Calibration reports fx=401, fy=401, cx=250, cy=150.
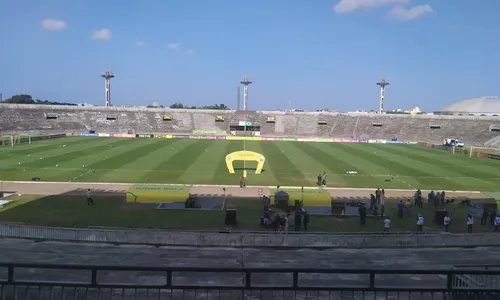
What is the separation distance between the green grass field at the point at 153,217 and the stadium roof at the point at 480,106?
132 meters

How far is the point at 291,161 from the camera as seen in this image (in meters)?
47.5

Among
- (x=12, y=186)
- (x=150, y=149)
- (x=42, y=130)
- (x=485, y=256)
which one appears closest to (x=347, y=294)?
(x=485, y=256)

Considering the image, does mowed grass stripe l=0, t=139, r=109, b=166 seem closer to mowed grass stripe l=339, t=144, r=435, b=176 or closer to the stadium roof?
mowed grass stripe l=339, t=144, r=435, b=176

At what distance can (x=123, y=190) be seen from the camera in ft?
98.8

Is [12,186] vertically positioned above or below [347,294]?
below

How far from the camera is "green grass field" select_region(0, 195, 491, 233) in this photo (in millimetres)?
21469

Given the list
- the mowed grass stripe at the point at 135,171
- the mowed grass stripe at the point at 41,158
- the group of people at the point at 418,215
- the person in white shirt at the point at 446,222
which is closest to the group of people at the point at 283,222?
the group of people at the point at 418,215

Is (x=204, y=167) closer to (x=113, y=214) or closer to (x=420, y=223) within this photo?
(x=113, y=214)

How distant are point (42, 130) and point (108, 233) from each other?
256ft

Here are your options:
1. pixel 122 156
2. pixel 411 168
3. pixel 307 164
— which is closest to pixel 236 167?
pixel 307 164

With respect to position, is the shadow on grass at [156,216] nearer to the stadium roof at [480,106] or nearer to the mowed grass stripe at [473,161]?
the mowed grass stripe at [473,161]

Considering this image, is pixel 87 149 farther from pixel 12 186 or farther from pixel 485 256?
pixel 485 256

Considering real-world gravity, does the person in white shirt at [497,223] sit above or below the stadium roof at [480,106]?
below

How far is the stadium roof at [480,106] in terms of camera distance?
5448 inches
